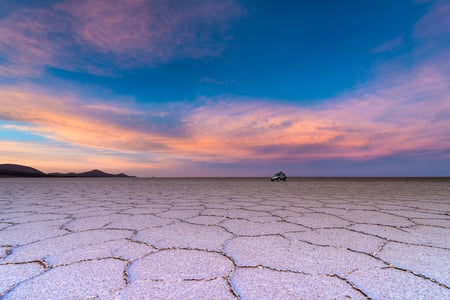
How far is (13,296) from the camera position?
0.74 m

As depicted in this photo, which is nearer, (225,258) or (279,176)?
(225,258)

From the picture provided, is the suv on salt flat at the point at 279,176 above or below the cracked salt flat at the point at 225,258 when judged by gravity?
above

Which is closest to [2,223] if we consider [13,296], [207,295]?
[13,296]

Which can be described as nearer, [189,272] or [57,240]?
[189,272]

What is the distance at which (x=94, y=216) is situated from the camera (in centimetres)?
196

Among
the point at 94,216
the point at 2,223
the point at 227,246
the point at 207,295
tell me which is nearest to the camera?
the point at 207,295

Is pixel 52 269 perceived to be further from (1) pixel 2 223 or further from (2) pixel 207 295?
(1) pixel 2 223

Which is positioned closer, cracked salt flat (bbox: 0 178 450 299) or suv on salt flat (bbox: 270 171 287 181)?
cracked salt flat (bbox: 0 178 450 299)

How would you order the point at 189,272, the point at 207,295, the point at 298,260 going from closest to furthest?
the point at 207,295 → the point at 189,272 → the point at 298,260

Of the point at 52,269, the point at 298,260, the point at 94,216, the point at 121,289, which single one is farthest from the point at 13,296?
the point at 94,216

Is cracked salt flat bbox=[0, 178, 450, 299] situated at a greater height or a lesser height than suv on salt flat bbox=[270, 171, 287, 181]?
lesser

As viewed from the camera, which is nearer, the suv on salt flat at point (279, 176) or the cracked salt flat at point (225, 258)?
the cracked salt flat at point (225, 258)

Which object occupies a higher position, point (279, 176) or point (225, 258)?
point (279, 176)

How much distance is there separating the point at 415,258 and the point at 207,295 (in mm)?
886
